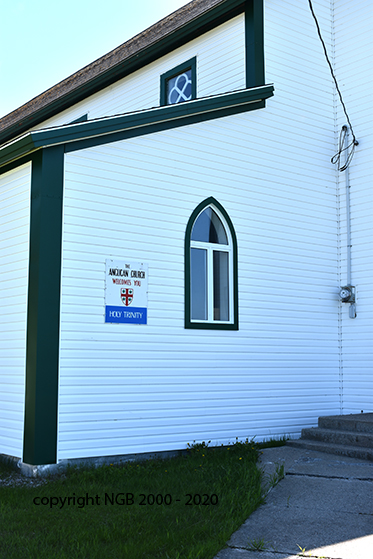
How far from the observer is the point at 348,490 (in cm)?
607

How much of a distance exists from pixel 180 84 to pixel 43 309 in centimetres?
650

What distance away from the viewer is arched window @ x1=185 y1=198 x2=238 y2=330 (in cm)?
840

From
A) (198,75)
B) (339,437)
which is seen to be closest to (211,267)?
(339,437)

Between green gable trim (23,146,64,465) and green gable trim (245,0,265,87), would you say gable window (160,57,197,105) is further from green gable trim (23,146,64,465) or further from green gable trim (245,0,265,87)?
green gable trim (23,146,64,465)

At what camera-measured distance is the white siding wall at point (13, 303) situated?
722cm

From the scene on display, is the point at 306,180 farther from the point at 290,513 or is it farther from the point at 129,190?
the point at 290,513

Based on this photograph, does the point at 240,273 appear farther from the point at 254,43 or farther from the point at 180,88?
the point at 180,88

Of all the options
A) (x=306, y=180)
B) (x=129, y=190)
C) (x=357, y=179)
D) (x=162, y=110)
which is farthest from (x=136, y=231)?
(x=357, y=179)

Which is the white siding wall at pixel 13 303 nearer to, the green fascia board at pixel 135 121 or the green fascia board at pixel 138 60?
the green fascia board at pixel 135 121

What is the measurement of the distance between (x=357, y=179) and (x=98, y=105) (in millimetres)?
6039

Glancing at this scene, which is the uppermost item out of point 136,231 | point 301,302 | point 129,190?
point 129,190

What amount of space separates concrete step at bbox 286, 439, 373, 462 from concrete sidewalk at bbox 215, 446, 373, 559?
0.22 m

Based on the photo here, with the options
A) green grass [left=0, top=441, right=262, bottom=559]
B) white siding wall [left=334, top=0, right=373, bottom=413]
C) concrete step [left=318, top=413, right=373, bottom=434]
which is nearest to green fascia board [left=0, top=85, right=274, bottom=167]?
white siding wall [left=334, top=0, right=373, bottom=413]

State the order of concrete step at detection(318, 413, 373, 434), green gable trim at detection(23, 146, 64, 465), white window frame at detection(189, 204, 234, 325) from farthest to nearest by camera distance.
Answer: white window frame at detection(189, 204, 234, 325)
concrete step at detection(318, 413, 373, 434)
green gable trim at detection(23, 146, 64, 465)
